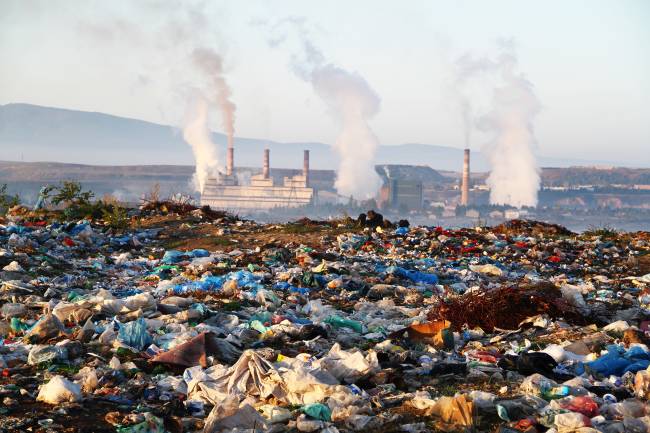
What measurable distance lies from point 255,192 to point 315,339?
277ft

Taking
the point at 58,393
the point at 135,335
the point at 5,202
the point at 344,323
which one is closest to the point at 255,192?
the point at 5,202

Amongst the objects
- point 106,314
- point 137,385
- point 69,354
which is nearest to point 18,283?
point 106,314

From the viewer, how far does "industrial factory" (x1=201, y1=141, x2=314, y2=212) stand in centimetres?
8712

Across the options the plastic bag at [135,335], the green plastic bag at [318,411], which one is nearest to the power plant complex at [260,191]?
the plastic bag at [135,335]

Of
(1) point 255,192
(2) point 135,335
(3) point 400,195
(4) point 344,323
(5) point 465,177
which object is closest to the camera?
(2) point 135,335

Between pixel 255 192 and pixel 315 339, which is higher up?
pixel 315 339

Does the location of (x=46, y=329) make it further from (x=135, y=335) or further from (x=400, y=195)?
(x=400, y=195)

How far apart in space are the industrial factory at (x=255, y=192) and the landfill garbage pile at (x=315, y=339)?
77019 millimetres

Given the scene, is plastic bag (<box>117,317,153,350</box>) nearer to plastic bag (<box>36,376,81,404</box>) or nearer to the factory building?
plastic bag (<box>36,376,81,404</box>)

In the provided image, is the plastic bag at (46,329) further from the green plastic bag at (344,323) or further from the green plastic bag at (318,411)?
the green plastic bag at (318,411)

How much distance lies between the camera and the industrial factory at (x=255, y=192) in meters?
87.1

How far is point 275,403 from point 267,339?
1474 mm

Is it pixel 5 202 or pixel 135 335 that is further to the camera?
pixel 5 202

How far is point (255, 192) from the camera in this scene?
89125 millimetres
